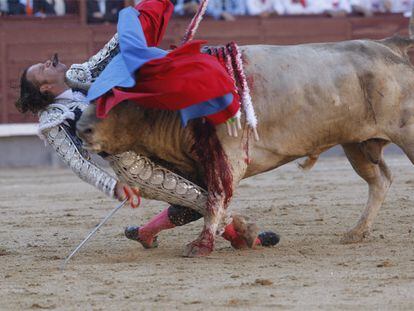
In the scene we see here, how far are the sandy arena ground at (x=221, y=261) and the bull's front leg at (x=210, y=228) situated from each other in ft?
0.19

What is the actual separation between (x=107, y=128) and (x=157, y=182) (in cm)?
39

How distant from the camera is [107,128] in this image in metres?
4.55

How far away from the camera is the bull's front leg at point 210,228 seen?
4.68 metres

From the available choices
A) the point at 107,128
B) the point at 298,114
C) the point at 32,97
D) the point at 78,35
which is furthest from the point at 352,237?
the point at 78,35

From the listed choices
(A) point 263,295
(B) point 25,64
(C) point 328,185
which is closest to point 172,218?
(A) point 263,295

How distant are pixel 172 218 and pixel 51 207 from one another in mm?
→ 2266

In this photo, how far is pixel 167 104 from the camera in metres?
4.44

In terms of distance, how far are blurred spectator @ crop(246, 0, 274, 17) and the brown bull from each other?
6934mm

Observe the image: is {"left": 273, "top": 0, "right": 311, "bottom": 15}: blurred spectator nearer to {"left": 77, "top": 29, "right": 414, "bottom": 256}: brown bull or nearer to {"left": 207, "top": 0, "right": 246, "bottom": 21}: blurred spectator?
{"left": 207, "top": 0, "right": 246, "bottom": 21}: blurred spectator

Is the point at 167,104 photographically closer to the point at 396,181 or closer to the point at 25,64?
the point at 396,181

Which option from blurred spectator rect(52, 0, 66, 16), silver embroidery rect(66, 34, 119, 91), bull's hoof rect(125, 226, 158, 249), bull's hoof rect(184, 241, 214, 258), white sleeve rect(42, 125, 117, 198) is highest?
silver embroidery rect(66, 34, 119, 91)

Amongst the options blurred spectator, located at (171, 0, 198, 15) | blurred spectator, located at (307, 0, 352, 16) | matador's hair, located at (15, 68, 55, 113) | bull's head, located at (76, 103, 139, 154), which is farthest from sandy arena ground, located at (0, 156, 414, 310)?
blurred spectator, located at (307, 0, 352, 16)

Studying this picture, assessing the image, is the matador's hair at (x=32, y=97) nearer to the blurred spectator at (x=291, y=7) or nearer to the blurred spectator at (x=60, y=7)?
the blurred spectator at (x=60, y=7)

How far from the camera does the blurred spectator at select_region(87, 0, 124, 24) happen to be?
11586 mm
